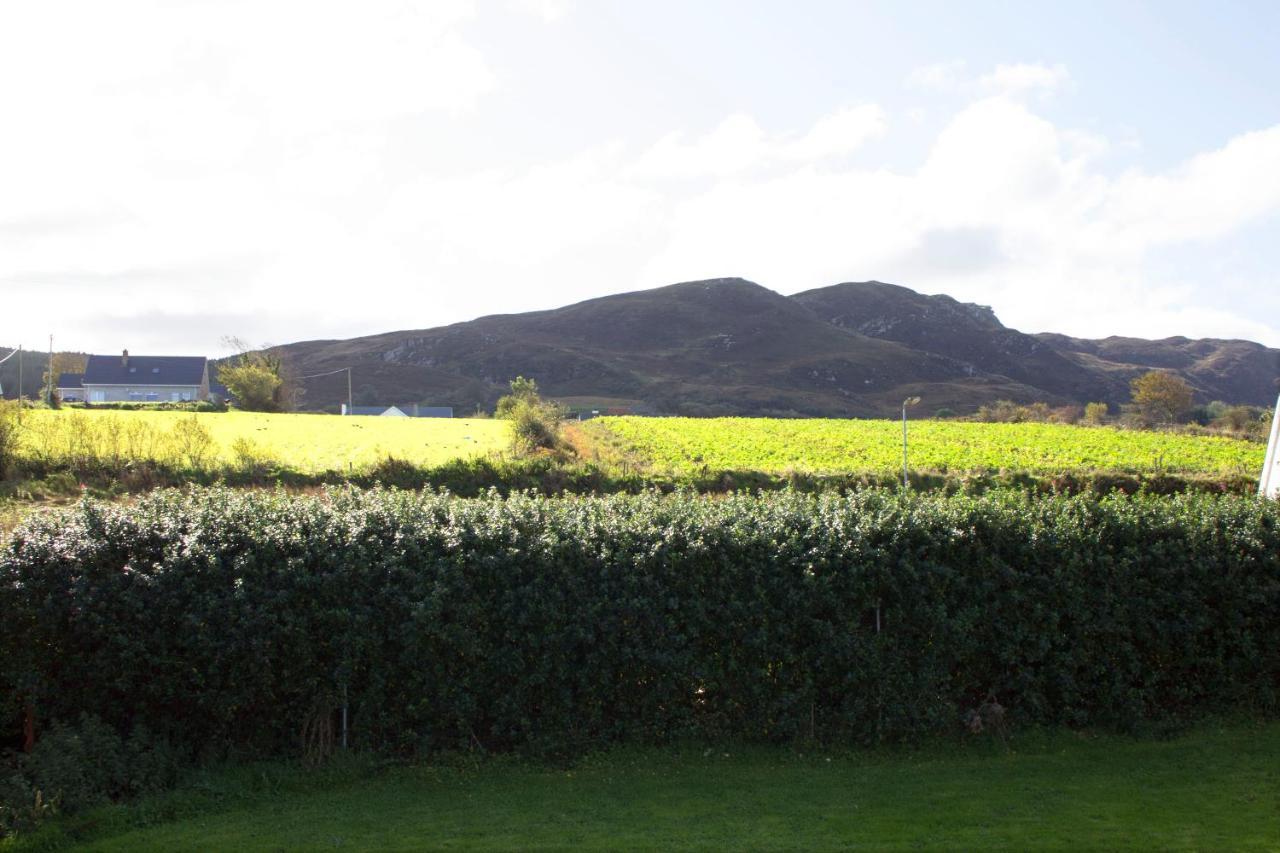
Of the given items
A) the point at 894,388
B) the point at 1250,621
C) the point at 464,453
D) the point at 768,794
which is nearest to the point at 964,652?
the point at 768,794

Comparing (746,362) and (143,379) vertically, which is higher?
(746,362)

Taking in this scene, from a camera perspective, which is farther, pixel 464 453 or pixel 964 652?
pixel 464 453

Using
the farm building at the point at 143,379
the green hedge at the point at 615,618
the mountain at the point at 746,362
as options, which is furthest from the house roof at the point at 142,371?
the green hedge at the point at 615,618

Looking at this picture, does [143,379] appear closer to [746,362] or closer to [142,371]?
[142,371]

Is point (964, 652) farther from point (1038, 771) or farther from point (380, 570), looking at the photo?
point (380, 570)

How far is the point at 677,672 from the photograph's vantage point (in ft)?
35.7

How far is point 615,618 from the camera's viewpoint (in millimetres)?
10852

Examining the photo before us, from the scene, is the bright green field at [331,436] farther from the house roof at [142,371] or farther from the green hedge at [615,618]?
the house roof at [142,371]

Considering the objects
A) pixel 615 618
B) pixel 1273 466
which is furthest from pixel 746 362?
pixel 615 618

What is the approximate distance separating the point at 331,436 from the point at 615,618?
37776 millimetres

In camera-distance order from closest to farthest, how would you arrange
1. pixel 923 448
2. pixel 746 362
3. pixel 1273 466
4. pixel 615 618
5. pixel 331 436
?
pixel 615 618 < pixel 1273 466 < pixel 923 448 < pixel 331 436 < pixel 746 362

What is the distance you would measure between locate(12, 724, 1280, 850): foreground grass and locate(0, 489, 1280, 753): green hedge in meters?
0.48

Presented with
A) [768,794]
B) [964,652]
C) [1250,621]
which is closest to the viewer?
[768,794]

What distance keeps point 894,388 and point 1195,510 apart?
5265 inches
